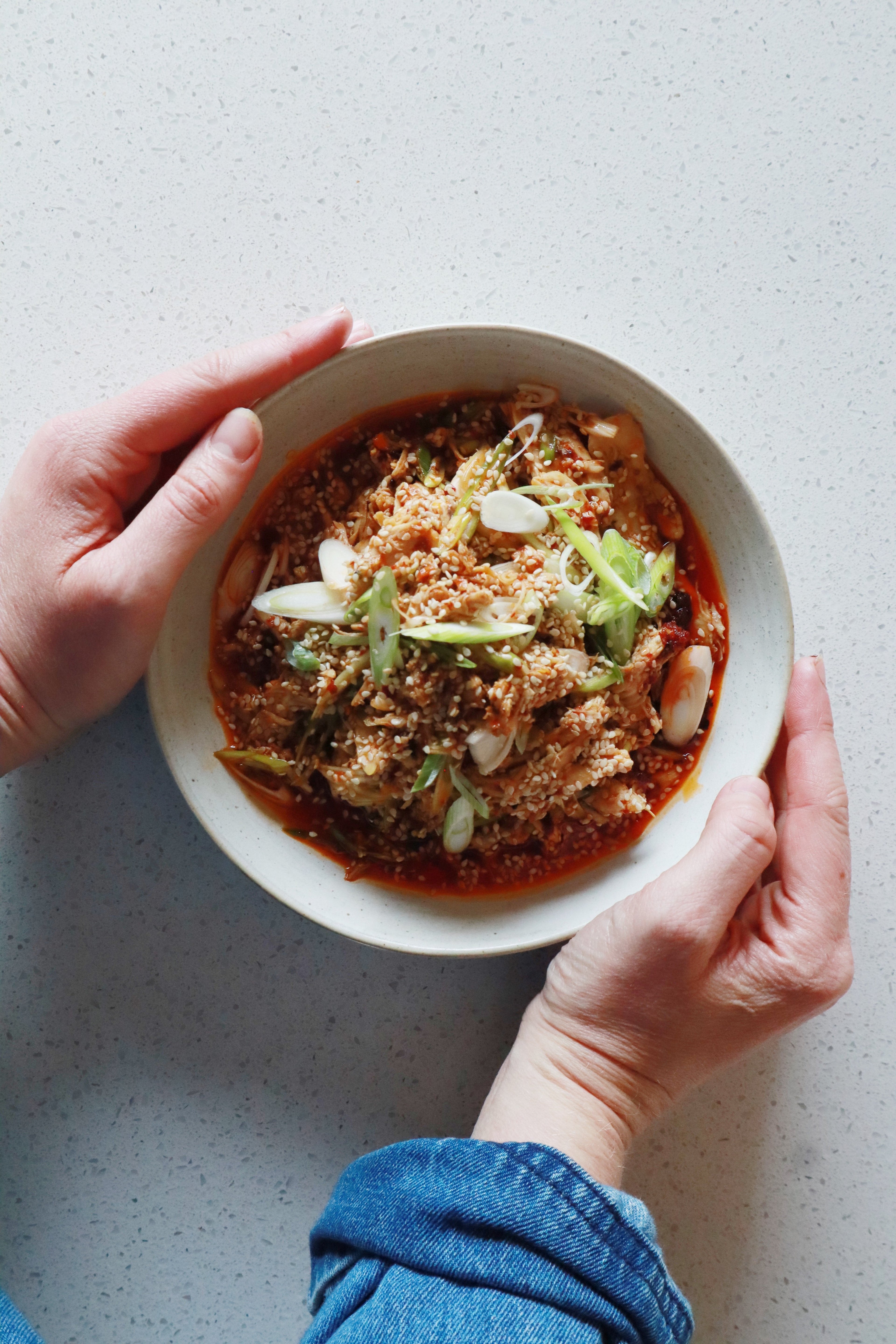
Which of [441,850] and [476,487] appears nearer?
[476,487]

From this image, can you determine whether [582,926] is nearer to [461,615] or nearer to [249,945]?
[461,615]

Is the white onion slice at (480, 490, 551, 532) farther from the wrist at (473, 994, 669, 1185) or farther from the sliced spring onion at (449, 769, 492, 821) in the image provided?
the wrist at (473, 994, 669, 1185)

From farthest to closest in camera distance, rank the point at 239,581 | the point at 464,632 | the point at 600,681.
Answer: the point at 239,581, the point at 600,681, the point at 464,632

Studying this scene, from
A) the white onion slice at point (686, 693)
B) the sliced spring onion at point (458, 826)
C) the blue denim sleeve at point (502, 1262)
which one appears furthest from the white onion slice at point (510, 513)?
the blue denim sleeve at point (502, 1262)

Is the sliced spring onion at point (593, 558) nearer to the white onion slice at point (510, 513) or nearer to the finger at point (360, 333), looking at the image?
the white onion slice at point (510, 513)

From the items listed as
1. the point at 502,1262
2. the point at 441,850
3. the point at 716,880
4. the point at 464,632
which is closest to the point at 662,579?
the point at 464,632

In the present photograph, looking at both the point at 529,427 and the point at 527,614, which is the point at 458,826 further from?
the point at 529,427
